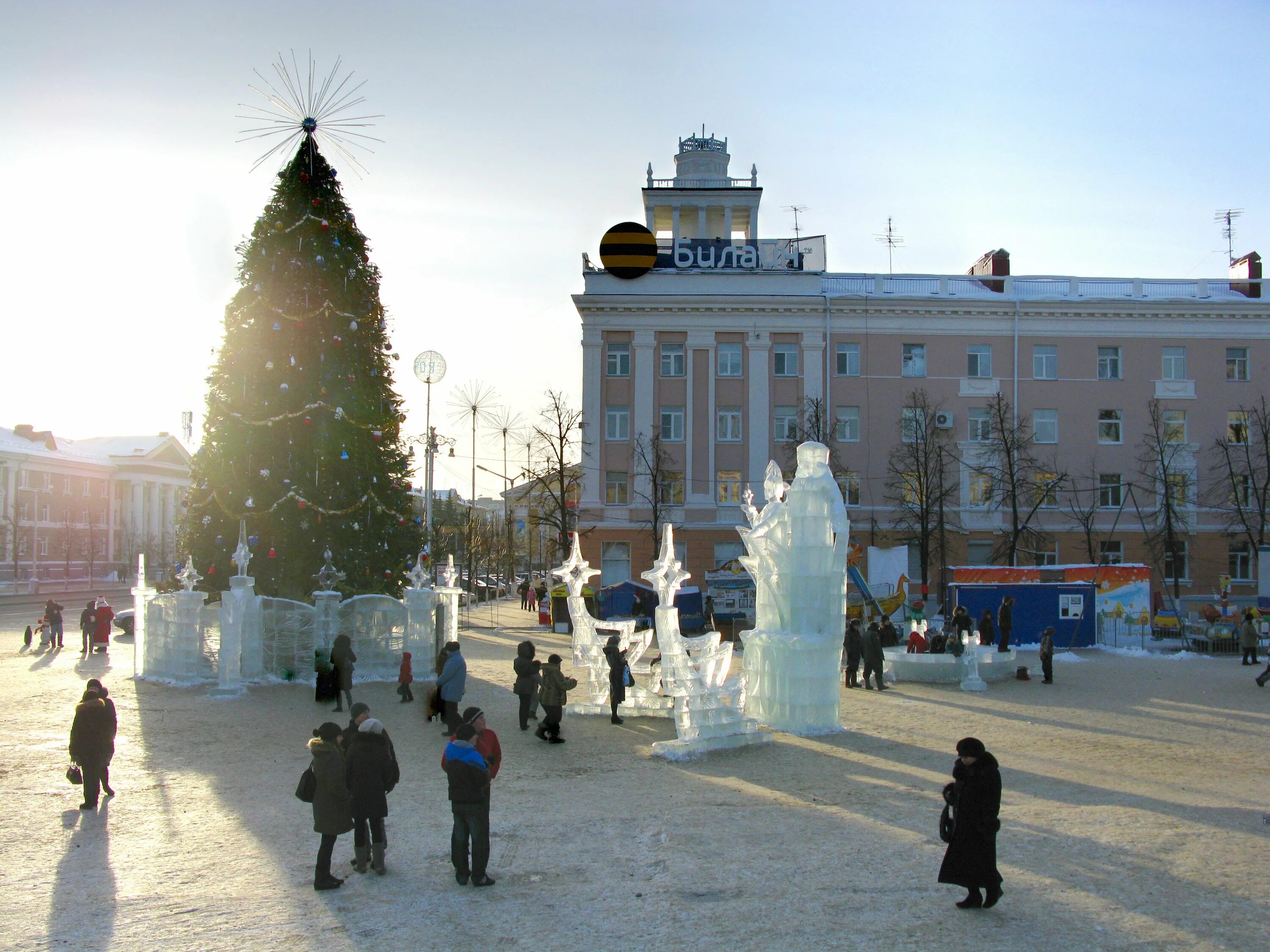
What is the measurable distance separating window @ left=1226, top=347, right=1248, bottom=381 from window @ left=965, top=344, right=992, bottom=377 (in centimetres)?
1096

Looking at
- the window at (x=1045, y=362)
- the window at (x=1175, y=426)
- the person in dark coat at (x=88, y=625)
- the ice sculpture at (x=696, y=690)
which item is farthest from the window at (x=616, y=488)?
the ice sculpture at (x=696, y=690)

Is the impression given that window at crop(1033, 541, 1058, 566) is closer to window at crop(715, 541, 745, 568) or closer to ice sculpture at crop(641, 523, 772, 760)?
window at crop(715, 541, 745, 568)

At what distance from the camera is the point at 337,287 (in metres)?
25.4

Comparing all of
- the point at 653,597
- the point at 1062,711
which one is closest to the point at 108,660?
the point at 653,597

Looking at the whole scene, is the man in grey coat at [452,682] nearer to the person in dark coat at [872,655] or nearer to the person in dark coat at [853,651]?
the person in dark coat at [853,651]

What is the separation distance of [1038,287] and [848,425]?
11.2 m

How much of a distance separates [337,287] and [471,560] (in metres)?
37.6

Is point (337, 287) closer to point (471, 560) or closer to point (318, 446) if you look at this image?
point (318, 446)

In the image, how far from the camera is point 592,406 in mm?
45781

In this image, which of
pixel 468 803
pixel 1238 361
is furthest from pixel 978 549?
pixel 468 803

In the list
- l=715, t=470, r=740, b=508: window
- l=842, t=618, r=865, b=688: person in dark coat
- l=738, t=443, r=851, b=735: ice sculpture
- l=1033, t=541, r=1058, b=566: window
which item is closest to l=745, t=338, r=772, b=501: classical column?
l=715, t=470, r=740, b=508: window

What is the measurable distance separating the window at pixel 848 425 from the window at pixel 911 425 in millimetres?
1877

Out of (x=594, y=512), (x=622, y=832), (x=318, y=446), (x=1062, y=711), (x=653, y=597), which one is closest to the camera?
(x=622, y=832)

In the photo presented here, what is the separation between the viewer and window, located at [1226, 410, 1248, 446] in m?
46.4
